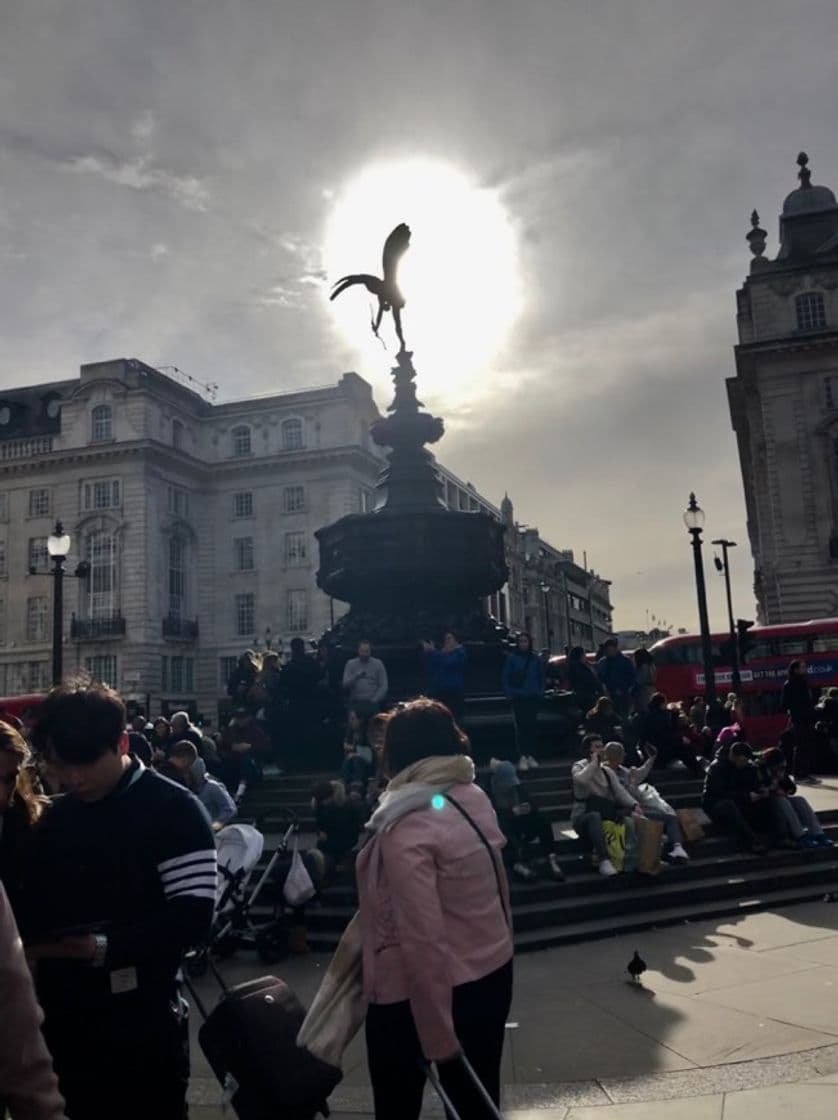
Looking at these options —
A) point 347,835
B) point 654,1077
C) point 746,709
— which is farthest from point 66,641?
point 654,1077

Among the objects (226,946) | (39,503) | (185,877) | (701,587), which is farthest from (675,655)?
(39,503)

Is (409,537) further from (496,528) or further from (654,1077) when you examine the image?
(654,1077)

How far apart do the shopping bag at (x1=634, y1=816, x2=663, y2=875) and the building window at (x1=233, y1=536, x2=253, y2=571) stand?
49499mm

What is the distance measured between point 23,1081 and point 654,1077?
12.7 ft

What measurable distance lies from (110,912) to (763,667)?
26.8m

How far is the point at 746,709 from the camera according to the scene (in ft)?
87.4

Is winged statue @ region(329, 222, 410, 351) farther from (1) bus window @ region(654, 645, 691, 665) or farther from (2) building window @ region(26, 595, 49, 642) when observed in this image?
(2) building window @ region(26, 595, 49, 642)

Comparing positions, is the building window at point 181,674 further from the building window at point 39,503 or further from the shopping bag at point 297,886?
the shopping bag at point 297,886

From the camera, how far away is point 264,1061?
3.07 meters

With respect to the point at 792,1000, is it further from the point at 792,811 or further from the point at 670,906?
the point at 792,811

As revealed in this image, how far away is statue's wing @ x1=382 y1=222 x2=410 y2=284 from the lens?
53.7 feet

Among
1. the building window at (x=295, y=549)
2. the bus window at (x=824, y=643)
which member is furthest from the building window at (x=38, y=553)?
the bus window at (x=824, y=643)

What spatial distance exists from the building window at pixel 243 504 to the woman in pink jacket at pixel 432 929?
183 ft

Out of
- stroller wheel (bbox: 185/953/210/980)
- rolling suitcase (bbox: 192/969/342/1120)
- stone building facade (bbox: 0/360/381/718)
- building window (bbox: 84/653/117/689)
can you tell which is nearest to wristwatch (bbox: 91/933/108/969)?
rolling suitcase (bbox: 192/969/342/1120)
